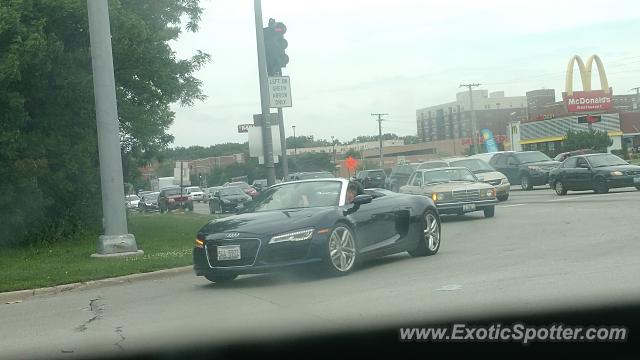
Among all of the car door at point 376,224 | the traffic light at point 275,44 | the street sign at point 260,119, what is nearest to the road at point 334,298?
the car door at point 376,224

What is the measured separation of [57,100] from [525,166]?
890 inches

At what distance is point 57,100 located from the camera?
19.7 meters

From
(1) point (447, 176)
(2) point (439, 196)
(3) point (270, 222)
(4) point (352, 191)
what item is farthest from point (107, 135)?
(1) point (447, 176)

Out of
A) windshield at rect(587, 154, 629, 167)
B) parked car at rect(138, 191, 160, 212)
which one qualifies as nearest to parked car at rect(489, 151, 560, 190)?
windshield at rect(587, 154, 629, 167)

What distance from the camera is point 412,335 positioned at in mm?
7707

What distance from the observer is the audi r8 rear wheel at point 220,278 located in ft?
37.5

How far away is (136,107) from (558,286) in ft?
51.3

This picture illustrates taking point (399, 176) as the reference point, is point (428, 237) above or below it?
below

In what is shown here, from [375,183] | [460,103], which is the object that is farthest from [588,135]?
[460,103]

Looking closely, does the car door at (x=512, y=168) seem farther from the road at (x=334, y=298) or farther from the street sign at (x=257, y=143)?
the road at (x=334, y=298)

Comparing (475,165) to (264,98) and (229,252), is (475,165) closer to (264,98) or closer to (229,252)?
(264,98)

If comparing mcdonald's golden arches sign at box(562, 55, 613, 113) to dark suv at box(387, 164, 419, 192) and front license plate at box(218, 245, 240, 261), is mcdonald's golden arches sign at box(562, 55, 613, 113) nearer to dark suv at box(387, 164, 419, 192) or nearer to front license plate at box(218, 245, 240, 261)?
dark suv at box(387, 164, 419, 192)

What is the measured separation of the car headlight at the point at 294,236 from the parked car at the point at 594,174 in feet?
64.6

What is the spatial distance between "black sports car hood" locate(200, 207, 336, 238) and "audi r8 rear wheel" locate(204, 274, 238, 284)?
0.56 meters
